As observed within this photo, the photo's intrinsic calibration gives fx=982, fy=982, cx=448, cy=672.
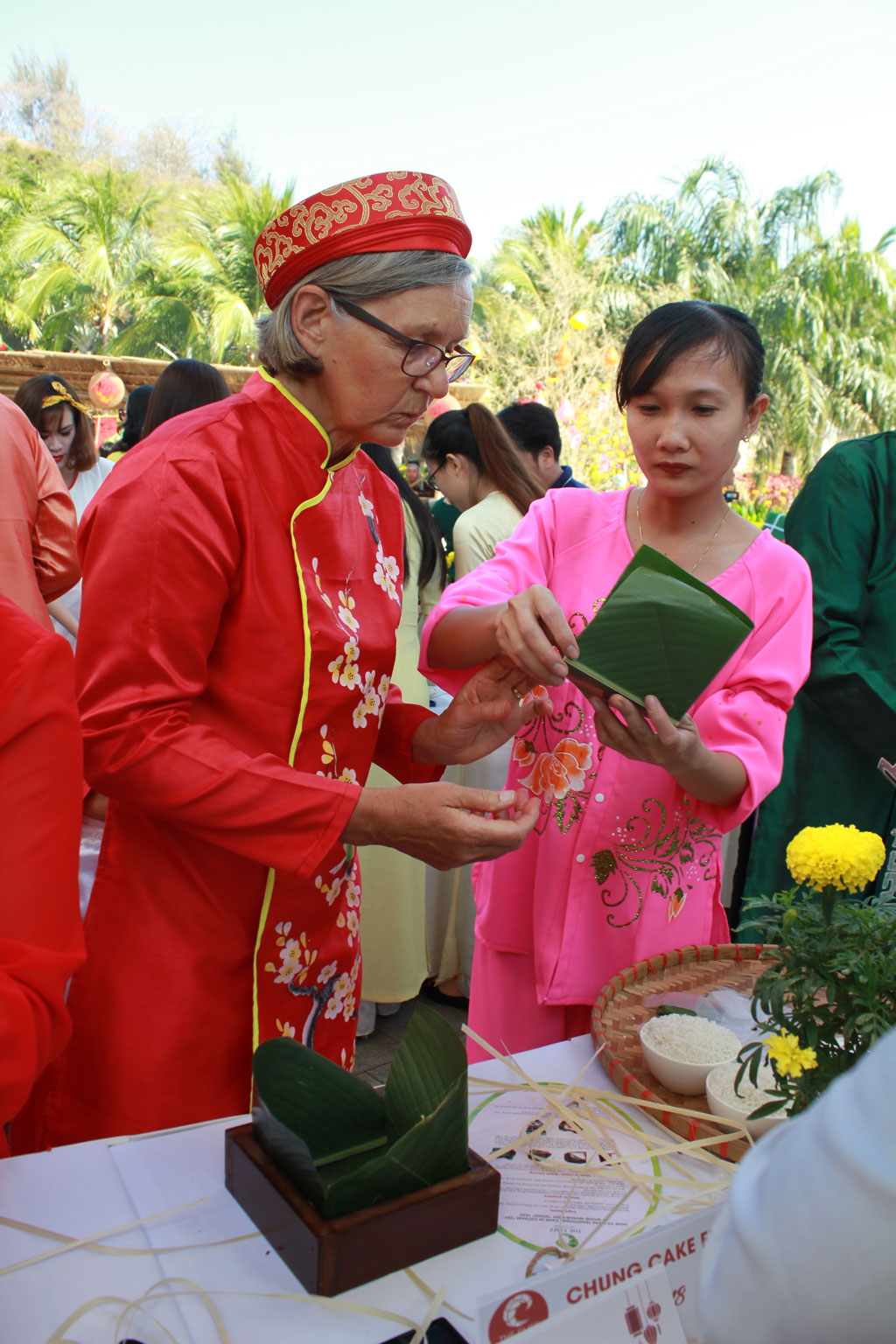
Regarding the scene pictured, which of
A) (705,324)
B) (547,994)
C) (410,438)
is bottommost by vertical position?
(547,994)

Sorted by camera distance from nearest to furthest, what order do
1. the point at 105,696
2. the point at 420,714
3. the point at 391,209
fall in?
the point at 105,696 → the point at 391,209 → the point at 420,714

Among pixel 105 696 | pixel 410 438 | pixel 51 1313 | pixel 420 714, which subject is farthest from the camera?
pixel 410 438

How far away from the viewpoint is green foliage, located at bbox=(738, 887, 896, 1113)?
34.3 inches

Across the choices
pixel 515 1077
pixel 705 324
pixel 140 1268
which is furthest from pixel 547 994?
pixel 705 324

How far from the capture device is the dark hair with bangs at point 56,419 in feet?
13.8

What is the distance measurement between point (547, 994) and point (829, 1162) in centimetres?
118

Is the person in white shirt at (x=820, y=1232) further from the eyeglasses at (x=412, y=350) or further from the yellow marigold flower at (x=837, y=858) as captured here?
the eyeglasses at (x=412, y=350)

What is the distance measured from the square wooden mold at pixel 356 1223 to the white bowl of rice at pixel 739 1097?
32cm

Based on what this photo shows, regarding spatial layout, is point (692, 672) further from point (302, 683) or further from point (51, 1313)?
point (51, 1313)

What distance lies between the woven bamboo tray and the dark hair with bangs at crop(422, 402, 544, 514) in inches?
99.3

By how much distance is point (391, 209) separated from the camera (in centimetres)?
129

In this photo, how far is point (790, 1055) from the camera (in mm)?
874

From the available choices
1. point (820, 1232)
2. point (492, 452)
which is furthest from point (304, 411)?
point (492, 452)

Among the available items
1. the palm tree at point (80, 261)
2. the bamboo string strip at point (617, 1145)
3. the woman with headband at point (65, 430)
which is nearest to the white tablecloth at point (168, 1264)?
the bamboo string strip at point (617, 1145)
